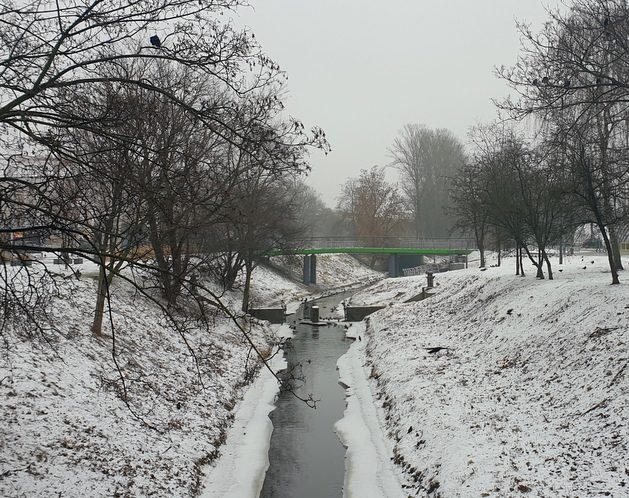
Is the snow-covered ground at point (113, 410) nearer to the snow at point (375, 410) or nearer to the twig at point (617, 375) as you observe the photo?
the snow at point (375, 410)

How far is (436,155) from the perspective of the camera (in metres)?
85.4

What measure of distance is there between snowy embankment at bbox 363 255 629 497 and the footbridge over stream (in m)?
32.2

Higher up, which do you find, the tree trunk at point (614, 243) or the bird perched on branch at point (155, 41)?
the bird perched on branch at point (155, 41)

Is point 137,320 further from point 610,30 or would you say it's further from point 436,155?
point 436,155

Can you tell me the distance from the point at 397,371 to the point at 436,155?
69.7 meters

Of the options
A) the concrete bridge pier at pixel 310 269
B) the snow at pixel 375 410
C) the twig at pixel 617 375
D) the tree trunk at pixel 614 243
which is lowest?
the snow at pixel 375 410

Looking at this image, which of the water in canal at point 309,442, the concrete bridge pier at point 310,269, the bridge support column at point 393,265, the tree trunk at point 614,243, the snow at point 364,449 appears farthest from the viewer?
the bridge support column at point 393,265

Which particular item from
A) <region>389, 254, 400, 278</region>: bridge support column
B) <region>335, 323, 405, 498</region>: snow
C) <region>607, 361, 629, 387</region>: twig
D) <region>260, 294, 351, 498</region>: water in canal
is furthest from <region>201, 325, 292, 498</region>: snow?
<region>389, 254, 400, 278</region>: bridge support column

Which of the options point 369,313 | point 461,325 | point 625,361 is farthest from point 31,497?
point 369,313

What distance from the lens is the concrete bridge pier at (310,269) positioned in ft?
183

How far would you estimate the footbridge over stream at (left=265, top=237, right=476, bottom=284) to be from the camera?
2231 inches

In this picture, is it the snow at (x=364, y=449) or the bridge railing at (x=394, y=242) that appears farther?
the bridge railing at (x=394, y=242)

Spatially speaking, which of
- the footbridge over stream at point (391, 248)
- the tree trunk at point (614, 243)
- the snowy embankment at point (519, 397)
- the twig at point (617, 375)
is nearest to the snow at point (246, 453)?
the snowy embankment at point (519, 397)

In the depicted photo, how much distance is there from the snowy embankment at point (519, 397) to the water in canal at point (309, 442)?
147 cm
